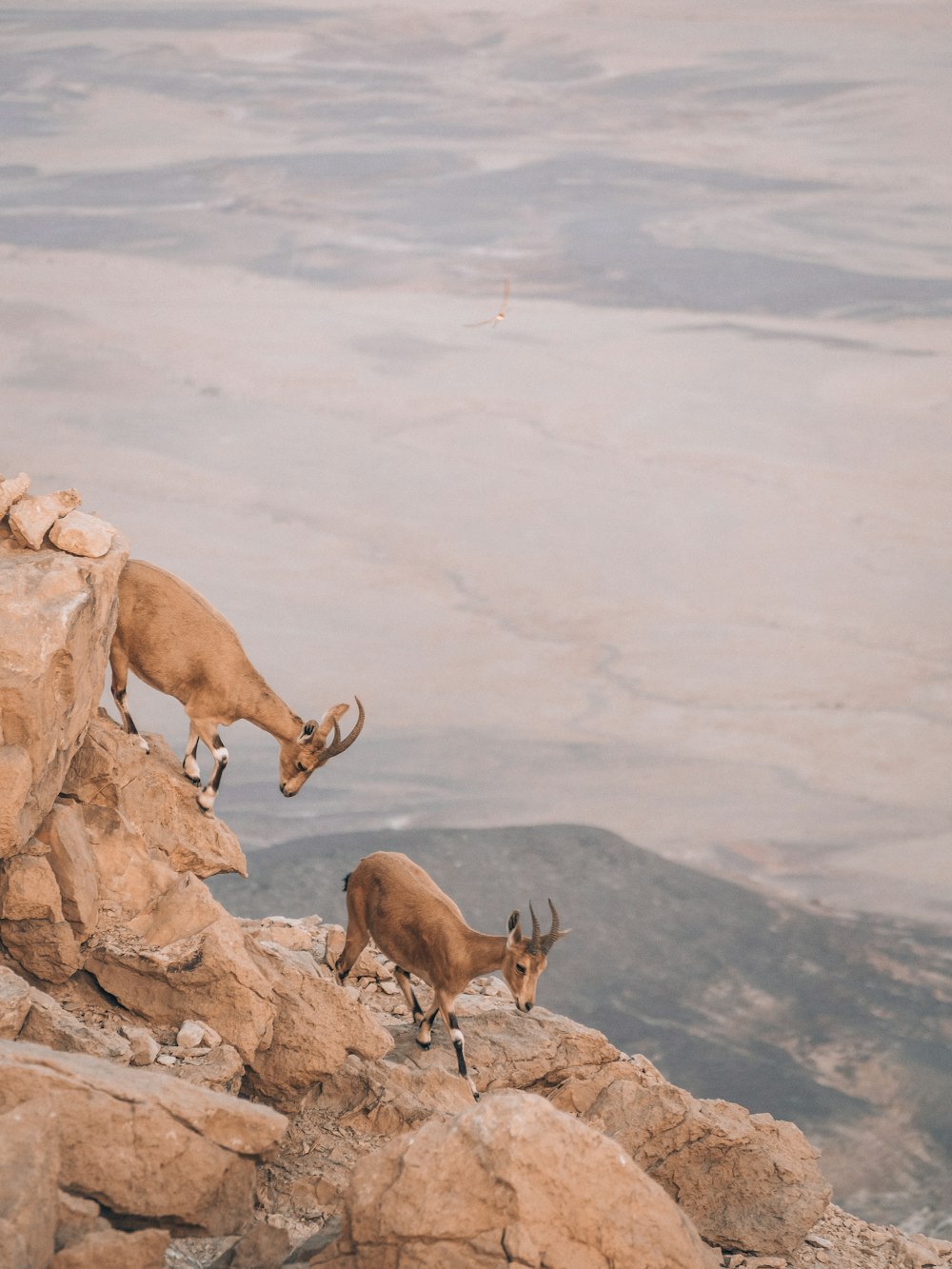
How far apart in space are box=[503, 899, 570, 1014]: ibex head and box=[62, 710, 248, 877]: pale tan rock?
392cm

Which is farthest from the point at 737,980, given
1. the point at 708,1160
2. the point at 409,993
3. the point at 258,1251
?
the point at 258,1251

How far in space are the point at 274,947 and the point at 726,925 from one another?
66338mm

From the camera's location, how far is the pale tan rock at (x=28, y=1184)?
10.8 meters

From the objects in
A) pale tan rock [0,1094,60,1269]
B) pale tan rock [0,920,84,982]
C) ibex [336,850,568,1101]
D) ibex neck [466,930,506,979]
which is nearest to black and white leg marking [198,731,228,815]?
ibex [336,850,568,1101]

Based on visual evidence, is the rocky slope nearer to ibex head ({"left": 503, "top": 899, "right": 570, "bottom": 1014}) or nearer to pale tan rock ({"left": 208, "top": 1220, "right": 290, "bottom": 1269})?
ibex head ({"left": 503, "top": 899, "right": 570, "bottom": 1014})

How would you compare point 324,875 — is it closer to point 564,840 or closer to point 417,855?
point 417,855

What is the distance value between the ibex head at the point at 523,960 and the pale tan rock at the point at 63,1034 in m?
4.26

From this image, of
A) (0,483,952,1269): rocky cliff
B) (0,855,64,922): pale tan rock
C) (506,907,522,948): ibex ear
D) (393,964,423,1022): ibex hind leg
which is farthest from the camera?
(393,964,423,1022): ibex hind leg

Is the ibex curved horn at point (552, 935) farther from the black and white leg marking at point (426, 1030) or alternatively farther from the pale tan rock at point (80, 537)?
the pale tan rock at point (80, 537)

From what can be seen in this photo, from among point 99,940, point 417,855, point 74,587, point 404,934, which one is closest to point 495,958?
point 404,934

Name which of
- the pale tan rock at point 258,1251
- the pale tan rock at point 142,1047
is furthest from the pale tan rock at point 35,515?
the pale tan rock at point 258,1251

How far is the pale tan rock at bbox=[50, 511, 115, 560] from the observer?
17125mm

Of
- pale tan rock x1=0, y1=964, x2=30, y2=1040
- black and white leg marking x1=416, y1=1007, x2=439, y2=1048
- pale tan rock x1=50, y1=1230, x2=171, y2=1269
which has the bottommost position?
black and white leg marking x1=416, y1=1007, x2=439, y2=1048

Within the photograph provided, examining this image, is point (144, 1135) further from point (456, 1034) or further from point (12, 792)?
point (456, 1034)
